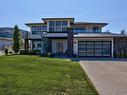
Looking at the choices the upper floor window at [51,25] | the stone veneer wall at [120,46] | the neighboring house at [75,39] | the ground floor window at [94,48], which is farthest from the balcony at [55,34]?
the stone veneer wall at [120,46]

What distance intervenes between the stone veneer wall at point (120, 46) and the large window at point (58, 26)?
37.8ft

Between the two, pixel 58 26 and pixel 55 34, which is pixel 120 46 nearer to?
pixel 55 34

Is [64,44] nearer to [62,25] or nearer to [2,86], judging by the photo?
[62,25]

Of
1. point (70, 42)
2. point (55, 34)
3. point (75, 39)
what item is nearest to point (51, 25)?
point (55, 34)

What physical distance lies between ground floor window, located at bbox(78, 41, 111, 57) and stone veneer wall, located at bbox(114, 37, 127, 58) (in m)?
1.11

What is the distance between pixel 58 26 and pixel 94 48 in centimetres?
1070

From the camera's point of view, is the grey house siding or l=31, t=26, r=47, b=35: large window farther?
l=31, t=26, r=47, b=35: large window

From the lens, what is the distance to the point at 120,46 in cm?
3703

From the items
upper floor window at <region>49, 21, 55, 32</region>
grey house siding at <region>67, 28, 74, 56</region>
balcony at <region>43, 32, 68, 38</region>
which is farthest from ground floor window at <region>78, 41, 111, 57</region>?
upper floor window at <region>49, 21, 55, 32</region>

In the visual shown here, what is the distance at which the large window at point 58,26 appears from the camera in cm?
4525

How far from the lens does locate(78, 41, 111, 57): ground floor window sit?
37344 mm

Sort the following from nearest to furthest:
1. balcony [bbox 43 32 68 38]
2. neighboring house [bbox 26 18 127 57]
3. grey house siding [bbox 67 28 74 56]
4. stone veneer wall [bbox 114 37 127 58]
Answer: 1. stone veneer wall [bbox 114 37 127 58]
2. neighboring house [bbox 26 18 127 57]
3. grey house siding [bbox 67 28 74 56]
4. balcony [bbox 43 32 68 38]

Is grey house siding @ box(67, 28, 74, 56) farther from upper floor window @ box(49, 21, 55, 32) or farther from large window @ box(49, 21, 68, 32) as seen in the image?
upper floor window @ box(49, 21, 55, 32)

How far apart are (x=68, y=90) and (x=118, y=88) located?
234 cm
